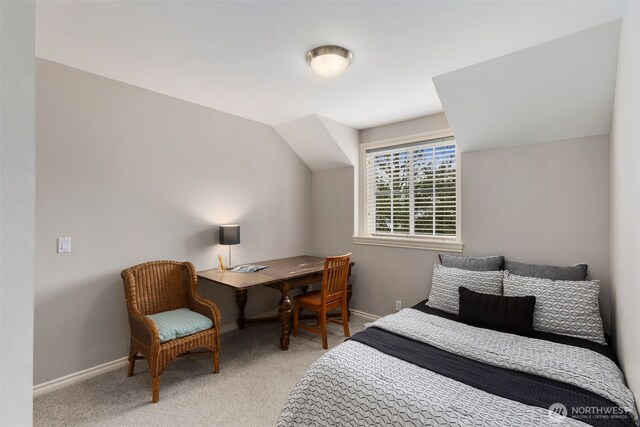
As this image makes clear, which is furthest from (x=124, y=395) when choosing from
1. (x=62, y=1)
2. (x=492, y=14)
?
(x=492, y=14)

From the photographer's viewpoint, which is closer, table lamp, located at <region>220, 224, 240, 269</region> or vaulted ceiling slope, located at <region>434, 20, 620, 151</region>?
vaulted ceiling slope, located at <region>434, 20, 620, 151</region>

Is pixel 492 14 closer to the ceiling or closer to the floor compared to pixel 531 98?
closer to the ceiling

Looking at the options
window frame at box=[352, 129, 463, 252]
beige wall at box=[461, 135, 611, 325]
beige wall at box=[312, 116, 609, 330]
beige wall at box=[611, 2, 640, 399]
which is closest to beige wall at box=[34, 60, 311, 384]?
window frame at box=[352, 129, 463, 252]

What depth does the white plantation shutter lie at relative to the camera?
3396mm

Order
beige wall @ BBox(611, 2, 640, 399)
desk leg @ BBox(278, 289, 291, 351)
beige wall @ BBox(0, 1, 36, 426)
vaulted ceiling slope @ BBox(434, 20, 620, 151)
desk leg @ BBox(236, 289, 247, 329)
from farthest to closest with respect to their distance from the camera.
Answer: desk leg @ BBox(236, 289, 247, 329), desk leg @ BBox(278, 289, 291, 351), vaulted ceiling slope @ BBox(434, 20, 620, 151), beige wall @ BBox(611, 2, 640, 399), beige wall @ BBox(0, 1, 36, 426)

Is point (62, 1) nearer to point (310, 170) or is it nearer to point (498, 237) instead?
point (310, 170)

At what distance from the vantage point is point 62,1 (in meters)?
1.68

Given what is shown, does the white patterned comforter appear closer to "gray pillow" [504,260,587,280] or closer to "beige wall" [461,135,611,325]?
"gray pillow" [504,260,587,280]

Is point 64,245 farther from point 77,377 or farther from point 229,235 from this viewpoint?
point 229,235

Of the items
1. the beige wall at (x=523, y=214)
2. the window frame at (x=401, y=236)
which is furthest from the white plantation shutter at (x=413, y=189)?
the beige wall at (x=523, y=214)

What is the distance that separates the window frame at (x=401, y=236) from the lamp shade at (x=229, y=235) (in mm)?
1522

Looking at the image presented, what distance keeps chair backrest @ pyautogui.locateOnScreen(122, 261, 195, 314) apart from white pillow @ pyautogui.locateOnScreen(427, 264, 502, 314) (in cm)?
228

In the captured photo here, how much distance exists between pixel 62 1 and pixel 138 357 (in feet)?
8.53

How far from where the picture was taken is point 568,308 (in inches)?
84.3
